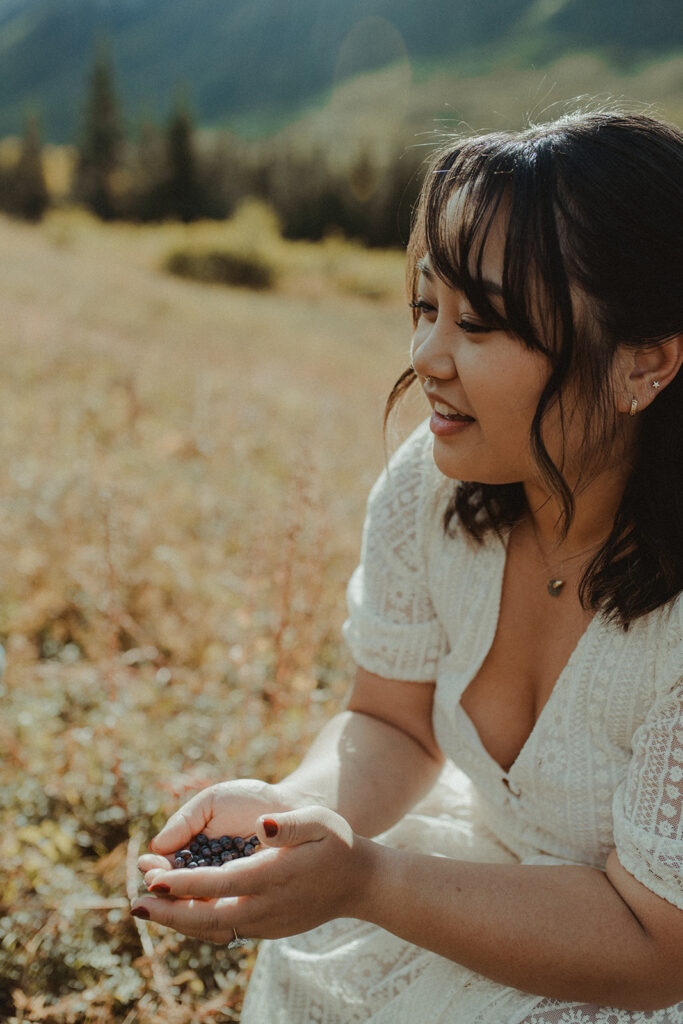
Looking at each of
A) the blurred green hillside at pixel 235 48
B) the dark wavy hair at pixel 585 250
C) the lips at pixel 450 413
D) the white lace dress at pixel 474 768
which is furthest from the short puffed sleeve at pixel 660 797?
the blurred green hillside at pixel 235 48

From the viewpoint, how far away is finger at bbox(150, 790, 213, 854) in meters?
1.09

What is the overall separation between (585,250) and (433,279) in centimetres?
22

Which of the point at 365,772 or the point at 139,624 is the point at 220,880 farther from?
the point at 139,624

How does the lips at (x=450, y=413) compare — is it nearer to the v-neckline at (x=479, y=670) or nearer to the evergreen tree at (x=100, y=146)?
the v-neckline at (x=479, y=670)

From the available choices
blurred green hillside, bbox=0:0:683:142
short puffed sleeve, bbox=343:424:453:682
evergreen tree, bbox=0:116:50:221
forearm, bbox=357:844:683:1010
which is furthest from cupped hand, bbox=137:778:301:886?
blurred green hillside, bbox=0:0:683:142

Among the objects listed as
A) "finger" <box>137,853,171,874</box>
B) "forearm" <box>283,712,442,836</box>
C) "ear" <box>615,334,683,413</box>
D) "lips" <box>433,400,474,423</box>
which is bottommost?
"forearm" <box>283,712,442,836</box>

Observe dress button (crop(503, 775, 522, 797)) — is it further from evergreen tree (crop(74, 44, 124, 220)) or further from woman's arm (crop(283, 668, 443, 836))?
evergreen tree (crop(74, 44, 124, 220))

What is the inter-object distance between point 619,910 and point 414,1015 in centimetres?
36

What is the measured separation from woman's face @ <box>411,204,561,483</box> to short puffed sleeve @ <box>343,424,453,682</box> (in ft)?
0.76

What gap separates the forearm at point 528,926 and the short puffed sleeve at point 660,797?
7cm

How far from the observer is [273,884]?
37.3 inches

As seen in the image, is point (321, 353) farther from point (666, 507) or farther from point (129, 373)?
point (666, 507)

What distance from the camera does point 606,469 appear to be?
1.13 m

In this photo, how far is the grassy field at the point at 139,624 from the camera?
1.57m
